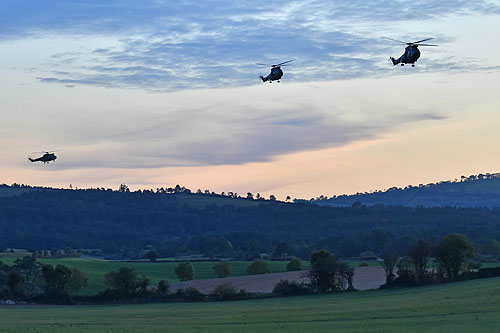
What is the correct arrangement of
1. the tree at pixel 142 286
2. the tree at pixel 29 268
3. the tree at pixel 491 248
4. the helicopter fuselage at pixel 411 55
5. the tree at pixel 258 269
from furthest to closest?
the tree at pixel 491 248
the tree at pixel 258 269
the tree at pixel 29 268
the tree at pixel 142 286
the helicopter fuselage at pixel 411 55

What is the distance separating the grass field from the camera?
58.4 m

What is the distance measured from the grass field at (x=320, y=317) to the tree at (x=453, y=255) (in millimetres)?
15357

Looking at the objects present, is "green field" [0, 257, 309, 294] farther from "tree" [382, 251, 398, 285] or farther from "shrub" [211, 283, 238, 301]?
"tree" [382, 251, 398, 285]

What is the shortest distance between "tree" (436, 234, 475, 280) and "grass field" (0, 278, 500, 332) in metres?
15.4

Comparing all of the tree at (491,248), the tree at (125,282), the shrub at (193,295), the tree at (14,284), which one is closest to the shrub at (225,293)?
the shrub at (193,295)

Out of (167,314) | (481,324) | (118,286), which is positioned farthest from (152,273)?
(481,324)

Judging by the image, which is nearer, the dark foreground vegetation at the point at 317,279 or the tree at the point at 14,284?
the dark foreground vegetation at the point at 317,279

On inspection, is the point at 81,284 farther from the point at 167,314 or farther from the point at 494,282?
the point at 494,282

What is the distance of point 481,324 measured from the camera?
5478cm

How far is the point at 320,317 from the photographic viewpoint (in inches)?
2689

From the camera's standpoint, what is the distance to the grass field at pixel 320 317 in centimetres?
5838

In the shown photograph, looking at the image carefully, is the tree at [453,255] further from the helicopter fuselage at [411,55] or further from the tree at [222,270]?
the tree at [222,270]

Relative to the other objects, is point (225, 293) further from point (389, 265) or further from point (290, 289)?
point (389, 265)

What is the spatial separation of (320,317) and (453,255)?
45.9 m
